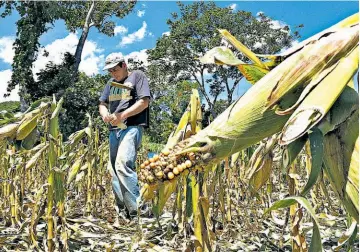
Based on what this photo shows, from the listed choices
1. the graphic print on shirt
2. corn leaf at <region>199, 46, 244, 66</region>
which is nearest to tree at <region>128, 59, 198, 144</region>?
the graphic print on shirt

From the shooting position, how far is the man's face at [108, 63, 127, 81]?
8.10 feet

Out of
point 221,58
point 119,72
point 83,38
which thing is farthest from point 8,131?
point 83,38

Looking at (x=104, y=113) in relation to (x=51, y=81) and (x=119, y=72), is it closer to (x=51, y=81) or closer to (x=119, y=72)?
(x=119, y=72)

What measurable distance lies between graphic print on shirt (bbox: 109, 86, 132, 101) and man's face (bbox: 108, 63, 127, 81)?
0.07 m

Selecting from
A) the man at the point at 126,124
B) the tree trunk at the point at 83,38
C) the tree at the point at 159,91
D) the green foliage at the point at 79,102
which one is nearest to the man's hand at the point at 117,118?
the man at the point at 126,124

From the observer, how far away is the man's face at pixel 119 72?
2.47m

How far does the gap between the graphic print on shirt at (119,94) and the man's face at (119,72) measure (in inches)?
2.8

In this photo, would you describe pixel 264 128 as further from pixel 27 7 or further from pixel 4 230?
pixel 27 7

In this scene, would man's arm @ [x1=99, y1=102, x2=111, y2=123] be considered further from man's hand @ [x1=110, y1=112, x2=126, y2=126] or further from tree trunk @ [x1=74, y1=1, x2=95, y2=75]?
tree trunk @ [x1=74, y1=1, x2=95, y2=75]

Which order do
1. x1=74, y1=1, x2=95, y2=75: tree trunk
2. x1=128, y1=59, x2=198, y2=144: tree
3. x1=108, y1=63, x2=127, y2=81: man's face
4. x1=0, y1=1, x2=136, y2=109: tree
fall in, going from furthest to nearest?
x1=128, y1=59, x2=198, y2=144: tree, x1=74, y1=1, x2=95, y2=75: tree trunk, x1=0, y1=1, x2=136, y2=109: tree, x1=108, y1=63, x2=127, y2=81: man's face

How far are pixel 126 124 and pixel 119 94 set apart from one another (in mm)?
191

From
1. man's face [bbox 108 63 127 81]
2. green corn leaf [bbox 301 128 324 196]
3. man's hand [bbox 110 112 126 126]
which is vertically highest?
man's face [bbox 108 63 127 81]

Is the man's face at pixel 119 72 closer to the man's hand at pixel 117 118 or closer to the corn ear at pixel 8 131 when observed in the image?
the man's hand at pixel 117 118

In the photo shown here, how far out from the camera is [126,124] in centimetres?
237
